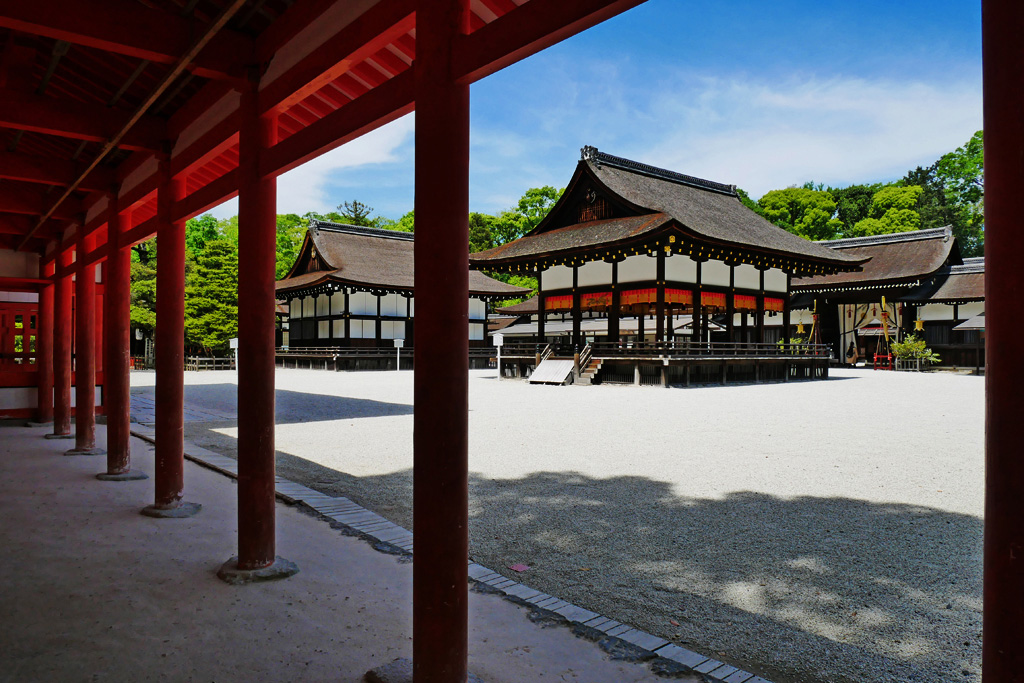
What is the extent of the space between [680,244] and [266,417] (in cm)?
1636

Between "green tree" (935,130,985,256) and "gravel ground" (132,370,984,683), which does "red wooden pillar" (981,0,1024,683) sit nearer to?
"gravel ground" (132,370,984,683)

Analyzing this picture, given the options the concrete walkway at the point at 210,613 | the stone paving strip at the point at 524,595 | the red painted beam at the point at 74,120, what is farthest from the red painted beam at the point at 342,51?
the stone paving strip at the point at 524,595

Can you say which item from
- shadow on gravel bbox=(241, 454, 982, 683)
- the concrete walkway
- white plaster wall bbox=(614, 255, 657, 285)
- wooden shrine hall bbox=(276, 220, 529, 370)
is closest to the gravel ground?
shadow on gravel bbox=(241, 454, 982, 683)

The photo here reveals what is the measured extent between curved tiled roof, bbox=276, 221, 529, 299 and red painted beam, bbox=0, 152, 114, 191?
75.3ft

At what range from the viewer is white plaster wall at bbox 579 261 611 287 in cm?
2059

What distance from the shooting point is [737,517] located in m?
4.84

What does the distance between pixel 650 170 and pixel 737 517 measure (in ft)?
70.2

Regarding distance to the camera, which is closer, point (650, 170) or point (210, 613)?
point (210, 613)

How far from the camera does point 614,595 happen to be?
133 inches

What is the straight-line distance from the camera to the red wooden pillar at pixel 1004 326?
1.19 metres

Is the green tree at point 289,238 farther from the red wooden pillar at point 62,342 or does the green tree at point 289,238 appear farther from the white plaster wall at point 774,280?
the red wooden pillar at point 62,342

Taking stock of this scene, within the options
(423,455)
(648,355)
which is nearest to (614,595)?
(423,455)

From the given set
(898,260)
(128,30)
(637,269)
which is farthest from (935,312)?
(128,30)

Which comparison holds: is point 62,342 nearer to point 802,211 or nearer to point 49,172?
point 49,172
